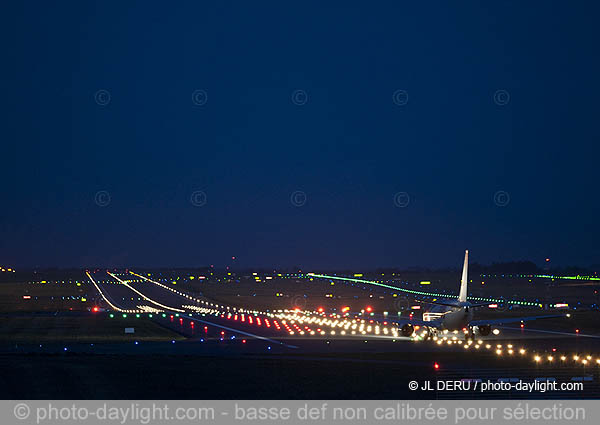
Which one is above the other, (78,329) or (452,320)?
(452,320)

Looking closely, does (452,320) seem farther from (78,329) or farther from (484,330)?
(78,329)

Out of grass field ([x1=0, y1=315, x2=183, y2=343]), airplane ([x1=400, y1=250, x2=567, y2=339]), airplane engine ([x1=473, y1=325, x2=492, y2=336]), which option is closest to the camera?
airplane ([x1=400, y1=250, x2=567, y2=339])

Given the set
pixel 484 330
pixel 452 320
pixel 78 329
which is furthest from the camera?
pixel 78 329

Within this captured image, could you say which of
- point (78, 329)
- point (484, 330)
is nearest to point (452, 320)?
point (484, 330)

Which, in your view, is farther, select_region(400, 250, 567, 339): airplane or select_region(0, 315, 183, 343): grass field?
select_region(0, 315, 183, 343): grass field

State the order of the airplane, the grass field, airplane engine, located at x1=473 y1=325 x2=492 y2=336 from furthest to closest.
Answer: the grass field → airplane engine, located at x1=473 y1=325 x2=492 y2=336 → the airplane

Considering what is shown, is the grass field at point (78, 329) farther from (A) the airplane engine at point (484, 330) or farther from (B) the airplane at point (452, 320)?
(A) the airplane engine at point (484, 330)

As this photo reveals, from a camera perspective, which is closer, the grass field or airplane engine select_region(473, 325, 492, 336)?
airplane engine select_region(473, 325, 492, 336)

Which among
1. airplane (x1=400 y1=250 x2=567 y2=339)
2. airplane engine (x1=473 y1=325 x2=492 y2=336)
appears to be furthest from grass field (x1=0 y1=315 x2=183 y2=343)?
airplane engine (x1=473 y1=325 x2=492 y2=336)

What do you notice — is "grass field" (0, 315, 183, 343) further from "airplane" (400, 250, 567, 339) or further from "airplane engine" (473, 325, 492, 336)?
"airplane engine" (473, 325, 492, 336)

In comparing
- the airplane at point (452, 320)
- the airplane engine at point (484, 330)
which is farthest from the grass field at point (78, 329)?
the airplane engine at point (484, 330)
